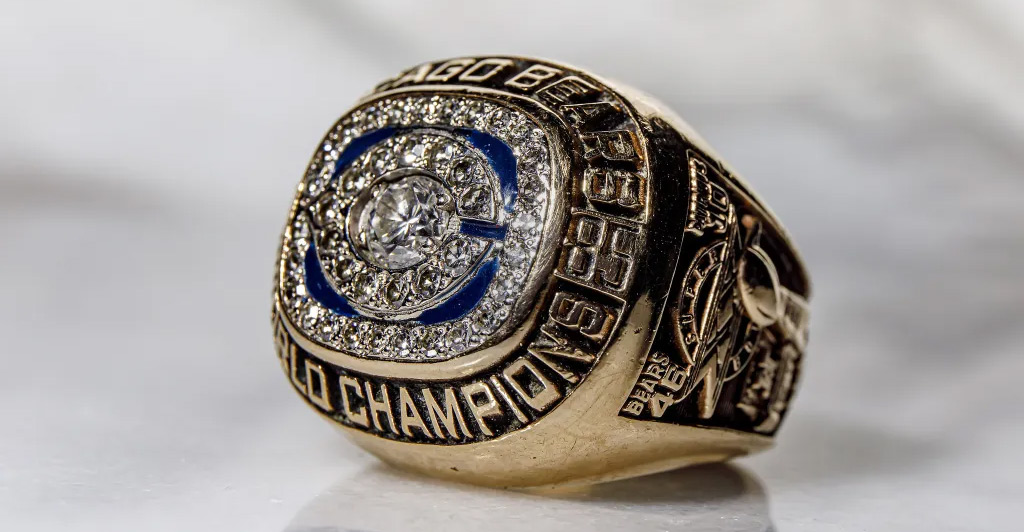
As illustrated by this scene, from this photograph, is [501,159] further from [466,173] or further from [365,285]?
[365,285]

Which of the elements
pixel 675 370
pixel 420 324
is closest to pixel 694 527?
pixel 675 370

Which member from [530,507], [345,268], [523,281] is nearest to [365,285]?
[345,268]

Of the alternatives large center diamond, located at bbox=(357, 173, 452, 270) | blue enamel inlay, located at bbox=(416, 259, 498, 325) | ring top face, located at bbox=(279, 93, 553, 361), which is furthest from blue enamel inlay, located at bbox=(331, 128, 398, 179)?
blue enamel inlay, located at bbox=(416, 259, 498, 325)

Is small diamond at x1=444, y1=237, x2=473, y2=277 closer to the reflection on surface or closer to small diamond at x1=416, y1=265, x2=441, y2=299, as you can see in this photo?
small diamond at x1=416, y1=265, x2=441, y2=299

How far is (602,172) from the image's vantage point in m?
1.95

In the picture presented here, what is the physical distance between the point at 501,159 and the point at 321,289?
Answer: 0.43 metres

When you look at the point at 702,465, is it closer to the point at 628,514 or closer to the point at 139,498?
the point at 628,514

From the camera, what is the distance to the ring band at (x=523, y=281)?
1.91 meters

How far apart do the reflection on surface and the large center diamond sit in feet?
1.34

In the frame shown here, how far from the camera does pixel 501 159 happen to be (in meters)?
1.98

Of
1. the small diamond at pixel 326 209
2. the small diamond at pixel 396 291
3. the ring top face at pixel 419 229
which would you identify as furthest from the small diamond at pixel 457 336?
the small diamond at pixel 326 209

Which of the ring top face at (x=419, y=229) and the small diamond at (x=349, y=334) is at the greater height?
the ring top face at (x=419, y=229)

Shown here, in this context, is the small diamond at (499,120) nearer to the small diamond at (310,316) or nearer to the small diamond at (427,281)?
the small diamond at (427,281)

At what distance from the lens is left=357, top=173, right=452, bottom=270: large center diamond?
2008mm
